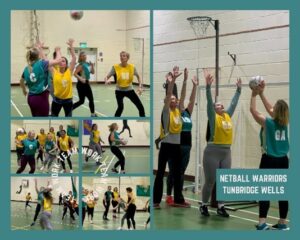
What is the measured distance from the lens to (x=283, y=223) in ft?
20.6

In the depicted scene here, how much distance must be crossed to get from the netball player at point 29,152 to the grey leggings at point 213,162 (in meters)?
2.29

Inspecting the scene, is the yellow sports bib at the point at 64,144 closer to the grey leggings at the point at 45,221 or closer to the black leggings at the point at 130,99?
the black leggings at the point at 130,99

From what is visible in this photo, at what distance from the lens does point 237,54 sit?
880 centimetres

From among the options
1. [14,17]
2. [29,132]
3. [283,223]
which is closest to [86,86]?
[29,132]

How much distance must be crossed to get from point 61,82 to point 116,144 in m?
Result: 1.01

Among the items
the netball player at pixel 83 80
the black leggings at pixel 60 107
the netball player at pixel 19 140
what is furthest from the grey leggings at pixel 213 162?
the netball player at pixel 19 140

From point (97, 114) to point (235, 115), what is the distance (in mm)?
3224

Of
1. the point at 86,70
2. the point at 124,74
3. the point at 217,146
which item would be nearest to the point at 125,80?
the point at 124,74

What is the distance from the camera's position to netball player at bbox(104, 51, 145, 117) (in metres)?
6.21

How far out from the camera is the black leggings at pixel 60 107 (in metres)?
6.10

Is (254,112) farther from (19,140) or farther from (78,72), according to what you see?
(19,140)

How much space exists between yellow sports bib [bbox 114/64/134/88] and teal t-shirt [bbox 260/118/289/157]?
179 cm

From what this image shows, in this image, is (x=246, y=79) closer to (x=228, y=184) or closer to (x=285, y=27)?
(x=285, y=27)

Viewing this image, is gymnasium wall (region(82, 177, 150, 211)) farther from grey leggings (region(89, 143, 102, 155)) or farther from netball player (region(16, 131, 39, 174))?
netball player (region(16, 131, 39, 174))
